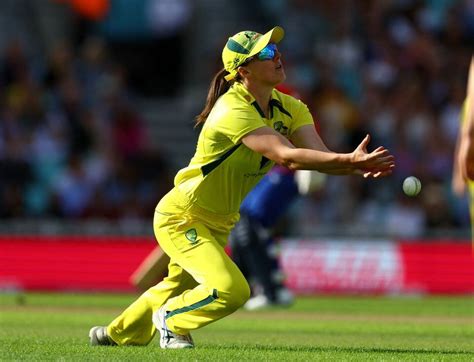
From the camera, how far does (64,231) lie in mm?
19484

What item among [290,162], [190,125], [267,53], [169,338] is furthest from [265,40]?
[190,125]

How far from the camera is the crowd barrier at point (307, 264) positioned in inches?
750

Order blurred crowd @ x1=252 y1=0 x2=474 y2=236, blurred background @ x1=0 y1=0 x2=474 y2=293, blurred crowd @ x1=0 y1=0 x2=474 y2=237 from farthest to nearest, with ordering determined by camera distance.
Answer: blurred crowd @ x1=0 y1=0 x2=474 y2=237 → blurred crowd @ x1=252 y1=0 x2=474 y2=236 → blurred background @ x1=0 y1=0 x2=474 y2=293

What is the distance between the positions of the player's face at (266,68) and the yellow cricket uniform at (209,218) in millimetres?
144

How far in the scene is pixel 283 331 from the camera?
1198cm

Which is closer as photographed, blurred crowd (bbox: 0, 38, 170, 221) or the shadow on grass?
the shadow on grass

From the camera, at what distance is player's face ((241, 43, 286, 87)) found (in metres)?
9.54

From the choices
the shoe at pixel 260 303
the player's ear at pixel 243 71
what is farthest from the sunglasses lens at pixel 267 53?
the shoe at pixel 260 303

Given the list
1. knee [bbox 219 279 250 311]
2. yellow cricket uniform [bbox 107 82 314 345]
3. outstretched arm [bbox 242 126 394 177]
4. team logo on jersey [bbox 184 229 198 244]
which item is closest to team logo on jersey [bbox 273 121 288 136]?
yellow cricket uniform [bbox 107 82 314 345]

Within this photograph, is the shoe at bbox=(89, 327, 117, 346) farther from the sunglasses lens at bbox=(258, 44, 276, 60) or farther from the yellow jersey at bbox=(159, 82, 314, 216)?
the sunglasses lens at bbox=(258, 44, 276, 60)

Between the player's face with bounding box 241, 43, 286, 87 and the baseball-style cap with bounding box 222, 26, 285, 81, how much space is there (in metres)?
0.04

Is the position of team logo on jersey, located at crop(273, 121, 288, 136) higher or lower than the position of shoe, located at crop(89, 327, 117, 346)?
higher

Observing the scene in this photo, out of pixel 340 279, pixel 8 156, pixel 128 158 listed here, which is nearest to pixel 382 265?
pixel 340 279

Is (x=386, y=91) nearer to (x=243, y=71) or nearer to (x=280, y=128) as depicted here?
(x=280, y=128)
